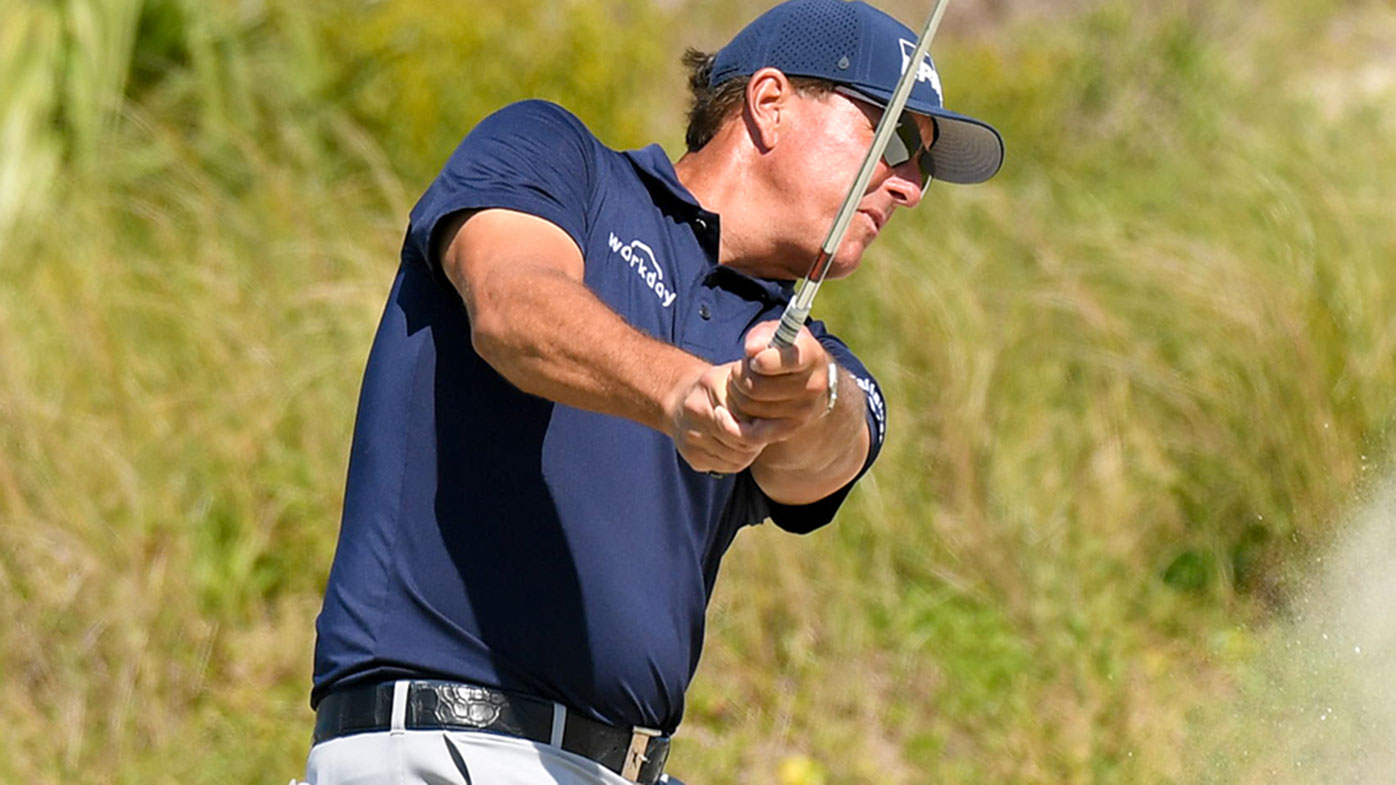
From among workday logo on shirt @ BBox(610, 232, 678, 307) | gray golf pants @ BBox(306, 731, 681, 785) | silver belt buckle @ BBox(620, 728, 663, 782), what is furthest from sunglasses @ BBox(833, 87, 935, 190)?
gray golf pants @ BBox(306, 731, 681, 785)

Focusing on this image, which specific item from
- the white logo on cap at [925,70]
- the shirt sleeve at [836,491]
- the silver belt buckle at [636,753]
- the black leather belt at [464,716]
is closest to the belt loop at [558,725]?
the black leather belt at [464,716]

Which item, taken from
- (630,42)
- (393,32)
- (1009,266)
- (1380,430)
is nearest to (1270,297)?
(1380,430)

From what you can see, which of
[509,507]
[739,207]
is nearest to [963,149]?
[739,207]

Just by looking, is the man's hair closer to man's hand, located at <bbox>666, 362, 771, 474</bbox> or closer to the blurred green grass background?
man's hand, located at <bbox>666, 362, 771, 474</bbox>

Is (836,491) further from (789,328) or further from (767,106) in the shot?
(789,328)

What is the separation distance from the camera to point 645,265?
2.54m

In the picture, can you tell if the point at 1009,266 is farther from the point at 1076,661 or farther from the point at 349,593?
the point at 349,593

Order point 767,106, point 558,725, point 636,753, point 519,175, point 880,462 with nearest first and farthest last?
point 519,175
point 558,725
point 636,753
point 767,106
point 880,462

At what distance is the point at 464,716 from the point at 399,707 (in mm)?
91

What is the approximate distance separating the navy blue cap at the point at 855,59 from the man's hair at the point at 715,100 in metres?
0.01

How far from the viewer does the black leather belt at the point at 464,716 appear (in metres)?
2.39

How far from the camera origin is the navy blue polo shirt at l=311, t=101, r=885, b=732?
239 cm

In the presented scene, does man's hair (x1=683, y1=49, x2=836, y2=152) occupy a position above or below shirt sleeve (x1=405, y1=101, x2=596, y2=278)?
below

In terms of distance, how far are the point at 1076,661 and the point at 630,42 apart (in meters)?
3.89
